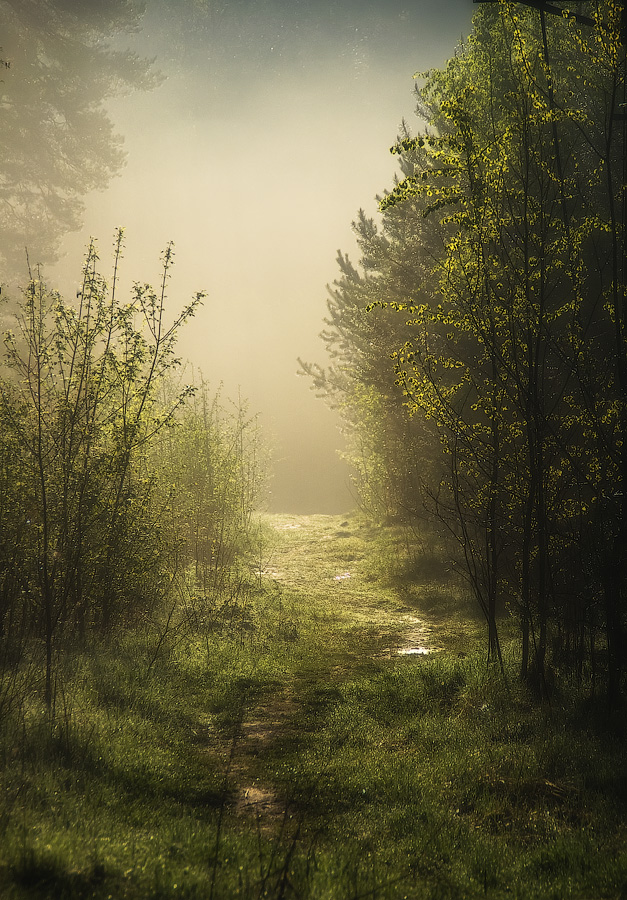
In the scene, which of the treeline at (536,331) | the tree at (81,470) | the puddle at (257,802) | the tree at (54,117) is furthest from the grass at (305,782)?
the tree at (54,117)

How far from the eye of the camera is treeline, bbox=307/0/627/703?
5574 millimetres

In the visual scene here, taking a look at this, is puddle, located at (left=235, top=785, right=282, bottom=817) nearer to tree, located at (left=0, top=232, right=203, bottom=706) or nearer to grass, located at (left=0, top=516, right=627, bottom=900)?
grass, located at (left=0, top=516, right=627, bottom=900)

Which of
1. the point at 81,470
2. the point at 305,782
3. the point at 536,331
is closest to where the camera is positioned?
the point at 305,782

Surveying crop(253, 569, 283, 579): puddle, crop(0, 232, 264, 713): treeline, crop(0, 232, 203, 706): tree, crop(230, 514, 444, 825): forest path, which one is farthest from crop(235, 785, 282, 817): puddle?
crop(253, 569, 283, 579): puddle

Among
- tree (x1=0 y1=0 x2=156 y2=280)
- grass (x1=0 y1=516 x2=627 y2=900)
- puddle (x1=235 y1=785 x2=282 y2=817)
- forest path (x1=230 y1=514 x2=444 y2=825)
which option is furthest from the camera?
tree (x1=0 y1=0 x2=156 y2=280)

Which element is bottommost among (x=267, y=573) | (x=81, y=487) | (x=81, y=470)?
(x=267, y=573)

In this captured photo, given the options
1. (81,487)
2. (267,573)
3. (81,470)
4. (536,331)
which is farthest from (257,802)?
(267,573)

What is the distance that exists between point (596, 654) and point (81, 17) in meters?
32.0

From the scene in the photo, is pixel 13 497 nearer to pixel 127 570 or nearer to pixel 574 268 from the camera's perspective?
pixel 127 570

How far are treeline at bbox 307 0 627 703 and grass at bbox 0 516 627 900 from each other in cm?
107

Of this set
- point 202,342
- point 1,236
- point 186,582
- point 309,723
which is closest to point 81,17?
point 1,236

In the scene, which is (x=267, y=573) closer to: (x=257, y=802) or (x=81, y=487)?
(x=81, y=487)

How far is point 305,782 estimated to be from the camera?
4520 mm

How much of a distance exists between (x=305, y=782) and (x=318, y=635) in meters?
4.48
